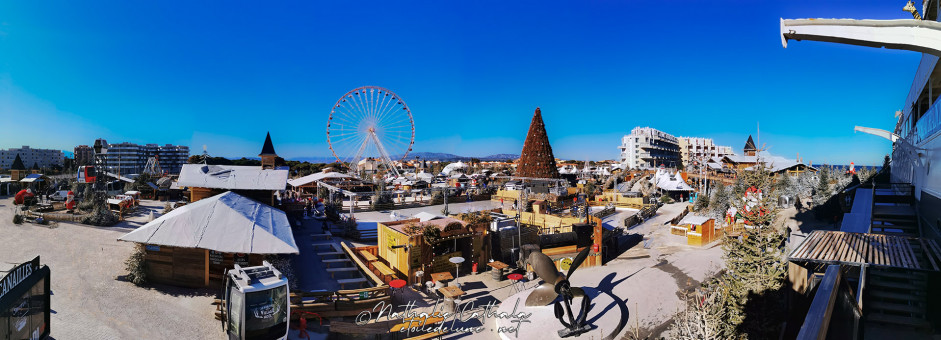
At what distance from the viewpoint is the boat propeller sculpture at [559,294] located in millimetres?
9844

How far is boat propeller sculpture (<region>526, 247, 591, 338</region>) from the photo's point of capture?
9844 mm

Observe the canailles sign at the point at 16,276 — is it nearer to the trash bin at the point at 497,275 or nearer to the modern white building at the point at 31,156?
the trash bin at the point at 497,275

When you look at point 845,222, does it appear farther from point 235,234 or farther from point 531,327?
point 235,234

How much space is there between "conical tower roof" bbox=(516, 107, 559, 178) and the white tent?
31.1 metres

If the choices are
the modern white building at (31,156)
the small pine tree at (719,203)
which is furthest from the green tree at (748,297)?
the modern white building at (31,156)

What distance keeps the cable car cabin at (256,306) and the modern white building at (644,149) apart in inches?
3321

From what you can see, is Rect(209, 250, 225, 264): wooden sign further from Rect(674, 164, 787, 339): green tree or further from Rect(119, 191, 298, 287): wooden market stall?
Rect(674, 164, 787, 339): green tree

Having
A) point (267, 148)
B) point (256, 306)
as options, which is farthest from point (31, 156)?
point (256, 306)

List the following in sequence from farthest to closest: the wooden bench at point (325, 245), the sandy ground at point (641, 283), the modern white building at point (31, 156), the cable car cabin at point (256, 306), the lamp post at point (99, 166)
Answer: the modern white building at point (31, 156)
the lamp post at point (99, 166)
the wooden bench at point (325, 245)
the sandy ground at point (641, 283)
the cable car cabin at point (256, 306)

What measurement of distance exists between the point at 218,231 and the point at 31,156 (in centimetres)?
17385

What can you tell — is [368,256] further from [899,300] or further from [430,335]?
[899,300]

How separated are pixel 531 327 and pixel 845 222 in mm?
8903

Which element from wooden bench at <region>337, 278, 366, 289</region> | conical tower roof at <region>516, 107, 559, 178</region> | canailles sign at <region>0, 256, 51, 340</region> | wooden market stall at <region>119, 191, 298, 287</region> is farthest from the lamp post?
conical tower roof at <region>516, 107, 559, 178</region>

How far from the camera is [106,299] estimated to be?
11.0 m
